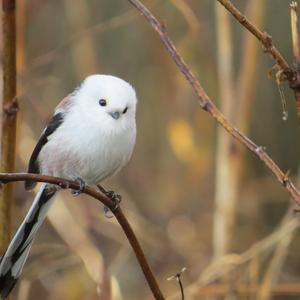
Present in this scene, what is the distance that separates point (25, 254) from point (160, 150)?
91.3 inches

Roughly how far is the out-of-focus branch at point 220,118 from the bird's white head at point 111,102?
665 millimetres

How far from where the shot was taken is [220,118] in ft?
3.92

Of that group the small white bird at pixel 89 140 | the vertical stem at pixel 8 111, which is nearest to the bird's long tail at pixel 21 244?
the small white bird at pixel 89 140

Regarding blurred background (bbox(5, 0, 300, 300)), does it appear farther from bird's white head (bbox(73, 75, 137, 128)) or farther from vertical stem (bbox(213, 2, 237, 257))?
bird's white head (bbox(73, 75, 137, 128))

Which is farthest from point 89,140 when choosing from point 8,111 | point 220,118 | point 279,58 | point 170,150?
point 170,150

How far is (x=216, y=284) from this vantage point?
257 centimetres

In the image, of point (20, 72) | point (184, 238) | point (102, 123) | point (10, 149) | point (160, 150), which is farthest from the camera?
point (160, 150)

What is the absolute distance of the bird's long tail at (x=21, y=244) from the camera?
5.53 ft

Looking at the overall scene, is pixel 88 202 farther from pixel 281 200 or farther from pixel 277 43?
pixel 277 43

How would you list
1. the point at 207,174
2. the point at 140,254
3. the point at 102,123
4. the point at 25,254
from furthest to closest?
the point at 207,174
the point at 102,123
the point at 25,254
the point at 140,254

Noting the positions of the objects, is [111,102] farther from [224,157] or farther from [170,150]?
[170,150]

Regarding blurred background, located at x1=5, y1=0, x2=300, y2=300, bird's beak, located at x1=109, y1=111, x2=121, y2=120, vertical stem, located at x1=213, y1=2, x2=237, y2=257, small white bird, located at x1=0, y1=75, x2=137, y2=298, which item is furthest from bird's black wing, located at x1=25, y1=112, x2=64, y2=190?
vertical stem, located at x1=213, y1=2, x2=237, y2=257

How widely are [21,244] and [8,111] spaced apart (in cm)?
44

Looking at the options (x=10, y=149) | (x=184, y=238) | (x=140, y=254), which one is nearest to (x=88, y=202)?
(x=184, y=238)
